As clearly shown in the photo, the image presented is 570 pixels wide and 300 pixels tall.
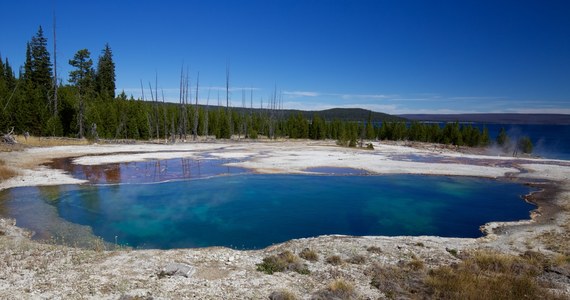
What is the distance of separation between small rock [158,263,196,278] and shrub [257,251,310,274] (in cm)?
179

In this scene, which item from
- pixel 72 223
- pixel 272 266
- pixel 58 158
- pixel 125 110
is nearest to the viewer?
pixel 272 266

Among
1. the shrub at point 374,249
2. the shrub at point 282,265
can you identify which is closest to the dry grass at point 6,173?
the shrub at point 282,265

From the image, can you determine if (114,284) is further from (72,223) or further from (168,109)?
(168,109)

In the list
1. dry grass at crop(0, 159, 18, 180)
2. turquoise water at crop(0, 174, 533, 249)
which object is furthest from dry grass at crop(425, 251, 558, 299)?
dry grass at crop(0, 159, 18, 180)

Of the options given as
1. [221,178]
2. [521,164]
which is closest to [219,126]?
[221,178]

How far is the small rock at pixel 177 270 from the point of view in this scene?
8797 millimetres

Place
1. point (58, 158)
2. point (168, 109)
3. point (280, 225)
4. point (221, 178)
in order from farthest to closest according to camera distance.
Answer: point (168, 109), point (58, 158), point (221, 178), point (280, 225)

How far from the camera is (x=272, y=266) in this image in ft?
31.5

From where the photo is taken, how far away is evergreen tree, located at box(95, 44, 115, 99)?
72625 millimetres

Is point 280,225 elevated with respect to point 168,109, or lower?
lower

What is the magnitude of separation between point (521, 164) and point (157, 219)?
35.7 m

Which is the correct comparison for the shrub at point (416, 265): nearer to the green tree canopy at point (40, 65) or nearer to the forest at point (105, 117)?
the forest at point (105, 117)

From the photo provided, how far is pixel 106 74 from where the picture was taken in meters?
73.6

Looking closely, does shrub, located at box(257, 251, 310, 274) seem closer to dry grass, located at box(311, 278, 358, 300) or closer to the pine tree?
dry grass, located at box(311, 278, 358, 300)
